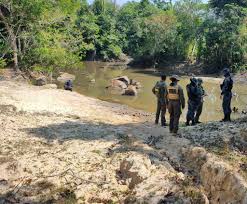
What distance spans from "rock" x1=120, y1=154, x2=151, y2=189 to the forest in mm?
16750

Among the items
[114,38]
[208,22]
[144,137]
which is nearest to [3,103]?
[144,137]

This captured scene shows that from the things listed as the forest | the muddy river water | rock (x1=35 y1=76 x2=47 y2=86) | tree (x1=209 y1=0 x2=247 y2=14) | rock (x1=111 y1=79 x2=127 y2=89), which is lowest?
the muddy river water

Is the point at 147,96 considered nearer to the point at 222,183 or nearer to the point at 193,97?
the point at 193,97

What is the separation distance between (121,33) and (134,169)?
2653 inches

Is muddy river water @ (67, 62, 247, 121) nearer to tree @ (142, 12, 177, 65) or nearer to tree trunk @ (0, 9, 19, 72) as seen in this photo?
tree trunk @ (0, 9, 19, 72)

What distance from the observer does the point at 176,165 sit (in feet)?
33.1

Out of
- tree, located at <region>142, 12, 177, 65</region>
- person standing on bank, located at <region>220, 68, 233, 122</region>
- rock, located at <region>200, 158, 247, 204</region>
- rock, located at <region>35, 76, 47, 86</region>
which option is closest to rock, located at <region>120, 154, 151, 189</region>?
rock, located at <region>200, 158, 247, 204</region>

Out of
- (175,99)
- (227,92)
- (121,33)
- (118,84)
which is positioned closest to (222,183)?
(175,99)

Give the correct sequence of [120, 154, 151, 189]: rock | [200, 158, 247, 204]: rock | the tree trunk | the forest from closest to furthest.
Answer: [200, 158, 247, 204]: rock
[120, 154, 151, 189]: rock
the tree trunk
the forest

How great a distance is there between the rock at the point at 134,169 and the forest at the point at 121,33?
55.0 ft

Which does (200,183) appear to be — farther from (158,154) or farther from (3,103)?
(3,103)

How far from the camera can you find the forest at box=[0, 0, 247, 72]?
2842cm

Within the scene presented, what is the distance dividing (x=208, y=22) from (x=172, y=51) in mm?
7213

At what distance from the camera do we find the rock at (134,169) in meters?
9.42
